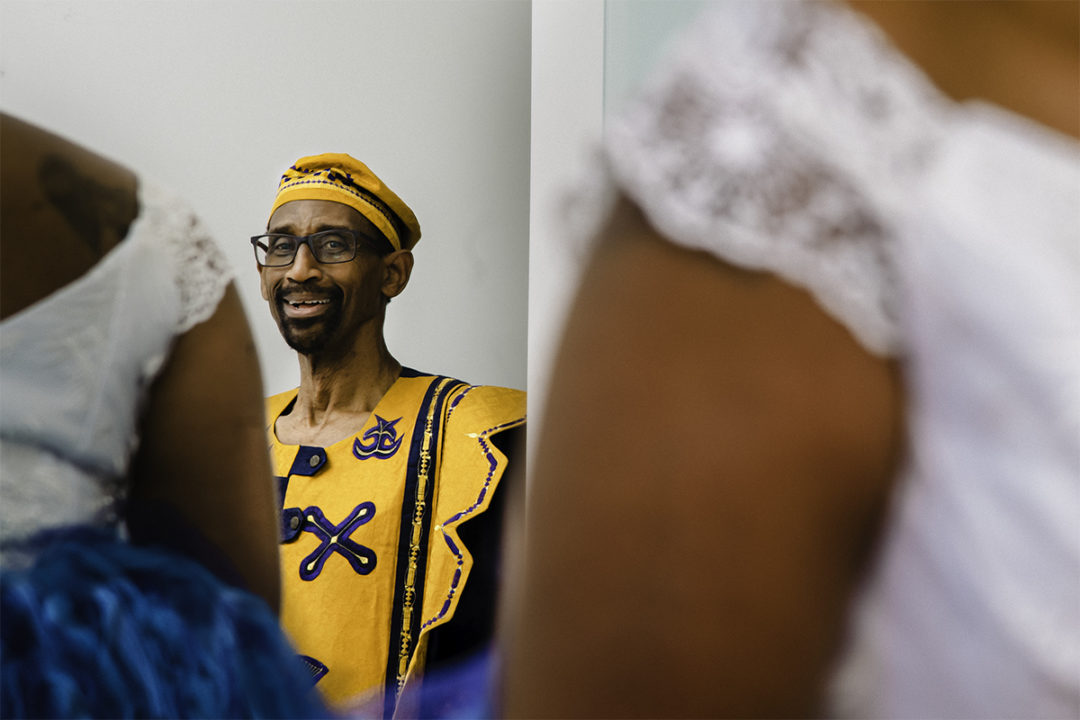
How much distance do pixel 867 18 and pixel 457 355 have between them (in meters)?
0.82

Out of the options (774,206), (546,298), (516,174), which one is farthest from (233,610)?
(774,206)

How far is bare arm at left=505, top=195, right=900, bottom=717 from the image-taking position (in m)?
0.44

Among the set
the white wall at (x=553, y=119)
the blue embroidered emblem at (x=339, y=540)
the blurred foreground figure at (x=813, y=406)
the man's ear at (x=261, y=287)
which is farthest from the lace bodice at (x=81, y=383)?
the blurred foreground figure at (x=813, y=406)

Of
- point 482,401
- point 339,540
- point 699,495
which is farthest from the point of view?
point 482,401

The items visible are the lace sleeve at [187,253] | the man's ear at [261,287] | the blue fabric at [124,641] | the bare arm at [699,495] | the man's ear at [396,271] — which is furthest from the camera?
the man's ear at [396,271]

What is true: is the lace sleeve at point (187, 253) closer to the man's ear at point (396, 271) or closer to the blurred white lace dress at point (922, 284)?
the man's ear at point (396, 271)

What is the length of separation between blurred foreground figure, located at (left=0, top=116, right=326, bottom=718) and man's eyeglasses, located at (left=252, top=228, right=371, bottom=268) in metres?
→ 0.12

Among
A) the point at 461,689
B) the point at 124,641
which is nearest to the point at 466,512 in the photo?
the point at 461,689

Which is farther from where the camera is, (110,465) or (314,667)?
(314,667)

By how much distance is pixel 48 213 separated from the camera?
95 centimetres

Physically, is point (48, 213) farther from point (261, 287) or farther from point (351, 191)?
point (351, 191)

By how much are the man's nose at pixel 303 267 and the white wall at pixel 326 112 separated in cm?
5

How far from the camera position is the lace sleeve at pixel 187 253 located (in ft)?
3.30

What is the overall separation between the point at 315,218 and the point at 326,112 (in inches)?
5.6
